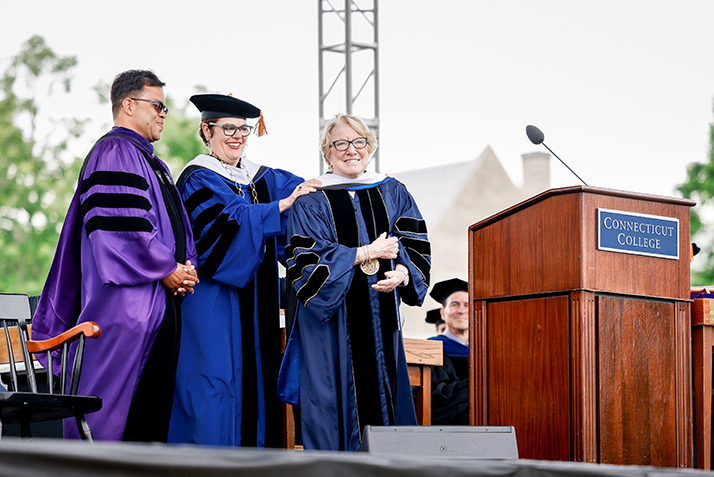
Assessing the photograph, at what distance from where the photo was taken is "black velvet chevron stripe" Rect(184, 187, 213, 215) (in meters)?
3.73

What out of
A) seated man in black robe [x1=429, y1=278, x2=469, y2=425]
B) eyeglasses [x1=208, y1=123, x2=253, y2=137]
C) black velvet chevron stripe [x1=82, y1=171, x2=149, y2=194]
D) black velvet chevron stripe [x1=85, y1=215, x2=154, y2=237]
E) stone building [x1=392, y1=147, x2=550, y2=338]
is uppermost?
stone building [x1=392, y1=147, x2=550, y2=338]

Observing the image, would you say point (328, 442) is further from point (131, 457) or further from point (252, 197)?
point (131, 457)

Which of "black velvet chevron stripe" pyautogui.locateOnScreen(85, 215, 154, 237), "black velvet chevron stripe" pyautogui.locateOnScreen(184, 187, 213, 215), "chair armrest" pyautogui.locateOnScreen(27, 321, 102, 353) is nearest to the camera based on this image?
"chair armrest" pyautogui.locateOnScreen(27, 321, 102, 353)

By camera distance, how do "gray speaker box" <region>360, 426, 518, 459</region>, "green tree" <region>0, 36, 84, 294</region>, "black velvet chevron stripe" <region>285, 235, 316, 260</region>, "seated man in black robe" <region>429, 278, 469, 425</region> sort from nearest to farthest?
1. "gray speaker box" <region>360, 426, 518, 459</region>
2. "black velvet chevron stripe" <region>285, 235, 316, 260</region>
3. "seated man in black robe" <region>429, 278, 469, 425</region>
4. "green tree" <region>0, 36, 84, 294</region>

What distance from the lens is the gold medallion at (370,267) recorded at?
3.41 meters

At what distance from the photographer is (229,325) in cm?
364

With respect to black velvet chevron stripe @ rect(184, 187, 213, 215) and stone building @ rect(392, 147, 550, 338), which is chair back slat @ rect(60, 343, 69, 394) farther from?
stone building @ rect(392, 147, 550, 338)

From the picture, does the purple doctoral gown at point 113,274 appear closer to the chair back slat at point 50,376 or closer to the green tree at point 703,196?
the chair back slat at point 50,376

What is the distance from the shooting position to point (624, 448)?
270 centimetres

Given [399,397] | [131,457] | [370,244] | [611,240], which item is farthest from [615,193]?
[131,457]

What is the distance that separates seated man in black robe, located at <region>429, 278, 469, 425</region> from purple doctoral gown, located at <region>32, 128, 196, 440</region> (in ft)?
6.58

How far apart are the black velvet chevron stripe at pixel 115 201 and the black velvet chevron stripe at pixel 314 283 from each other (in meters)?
0.72

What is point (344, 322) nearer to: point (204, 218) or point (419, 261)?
point (419, 261)

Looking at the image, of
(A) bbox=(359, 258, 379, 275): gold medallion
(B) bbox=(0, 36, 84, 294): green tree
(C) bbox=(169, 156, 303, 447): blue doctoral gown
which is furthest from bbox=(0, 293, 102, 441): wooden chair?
(B) bbox=(0, 36, 84, 294): green tree
